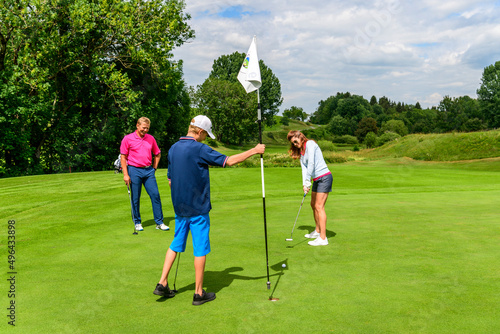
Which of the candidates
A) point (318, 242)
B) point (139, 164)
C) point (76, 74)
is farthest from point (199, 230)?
point (76, 74)

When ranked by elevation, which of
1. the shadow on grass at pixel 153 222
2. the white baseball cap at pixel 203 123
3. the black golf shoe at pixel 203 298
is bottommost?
the shadow on grass at pixel 153 222

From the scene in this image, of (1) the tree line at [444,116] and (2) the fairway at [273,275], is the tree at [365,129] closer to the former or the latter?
(1) the tree line at [444,116]

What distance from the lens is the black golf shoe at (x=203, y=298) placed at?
449 centimetres

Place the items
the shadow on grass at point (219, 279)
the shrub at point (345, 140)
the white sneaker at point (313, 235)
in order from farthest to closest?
the shrub at point (345, 140) → the white sneaker at point (313, 235) → the shadow on grass at point (219, 279)

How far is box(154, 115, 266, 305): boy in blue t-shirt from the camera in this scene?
468 centimetres

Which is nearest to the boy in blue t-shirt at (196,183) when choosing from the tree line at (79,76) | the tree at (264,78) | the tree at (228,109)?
the tree line at (79,76)

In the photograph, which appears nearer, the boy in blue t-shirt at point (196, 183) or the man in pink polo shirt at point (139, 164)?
the boy in blue t-shirt at point (196, 183)

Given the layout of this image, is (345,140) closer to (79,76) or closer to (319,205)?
(79,76)

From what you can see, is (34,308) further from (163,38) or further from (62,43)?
(163,38)

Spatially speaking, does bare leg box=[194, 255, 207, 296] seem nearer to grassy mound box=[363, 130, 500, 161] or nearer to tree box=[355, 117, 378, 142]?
grassy mound box=[363, 130, 500, 161]

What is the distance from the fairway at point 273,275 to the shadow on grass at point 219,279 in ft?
0.05

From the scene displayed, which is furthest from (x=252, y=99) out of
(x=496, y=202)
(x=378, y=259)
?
(x=378, y=259)

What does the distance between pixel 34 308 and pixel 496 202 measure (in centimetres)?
1278

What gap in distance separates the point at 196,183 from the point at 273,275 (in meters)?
1.70
